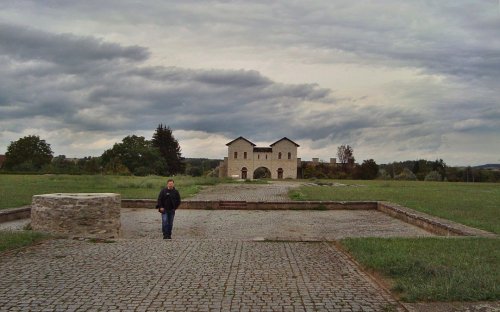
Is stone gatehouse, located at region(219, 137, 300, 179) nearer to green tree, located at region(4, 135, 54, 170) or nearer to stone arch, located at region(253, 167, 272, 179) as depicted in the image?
stone arch, located at region(253, 167, 272, 179)

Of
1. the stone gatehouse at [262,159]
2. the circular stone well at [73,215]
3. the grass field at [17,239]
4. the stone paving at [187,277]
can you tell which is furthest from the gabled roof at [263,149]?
the grass field at [17,239]

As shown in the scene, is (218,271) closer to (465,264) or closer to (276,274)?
(276,274)

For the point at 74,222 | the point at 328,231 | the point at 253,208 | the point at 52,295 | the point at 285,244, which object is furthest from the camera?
the point at 253,208

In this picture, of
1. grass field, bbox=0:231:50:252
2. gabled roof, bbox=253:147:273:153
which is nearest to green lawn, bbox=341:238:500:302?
grass field, bbox=0:231:50:252

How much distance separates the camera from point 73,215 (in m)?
13.0

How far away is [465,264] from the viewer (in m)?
7.54

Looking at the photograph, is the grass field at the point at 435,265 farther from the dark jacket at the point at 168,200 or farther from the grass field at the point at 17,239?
the grass field at the point at 17,239

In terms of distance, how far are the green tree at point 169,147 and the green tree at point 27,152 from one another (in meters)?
16.4

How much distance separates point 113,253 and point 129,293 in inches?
119

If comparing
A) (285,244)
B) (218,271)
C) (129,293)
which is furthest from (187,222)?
(129,293)

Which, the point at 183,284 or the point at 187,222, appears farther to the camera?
the point at 187,222

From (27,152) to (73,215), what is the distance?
2754 inches

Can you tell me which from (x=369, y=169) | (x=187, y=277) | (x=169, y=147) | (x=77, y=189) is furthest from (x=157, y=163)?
(x=187, y=277)

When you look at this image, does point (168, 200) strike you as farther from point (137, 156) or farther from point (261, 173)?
point (261, 173)
